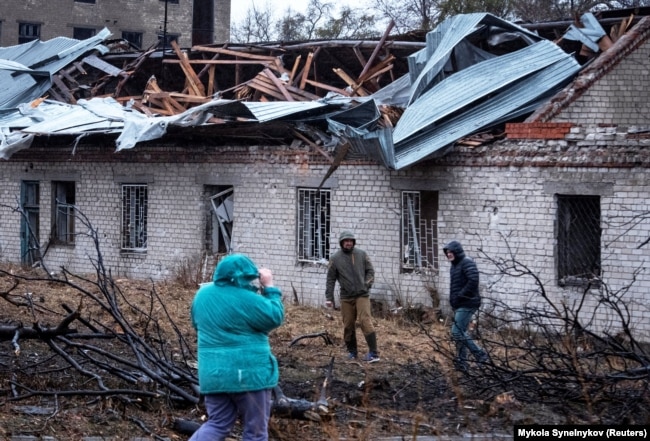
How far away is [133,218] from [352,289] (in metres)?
8.71

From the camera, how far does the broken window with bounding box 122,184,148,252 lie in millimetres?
18781

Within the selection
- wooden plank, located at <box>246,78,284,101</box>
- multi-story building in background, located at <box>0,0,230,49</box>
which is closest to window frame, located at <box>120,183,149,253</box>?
wooden plank, located at <box>246,78,284,101</box>

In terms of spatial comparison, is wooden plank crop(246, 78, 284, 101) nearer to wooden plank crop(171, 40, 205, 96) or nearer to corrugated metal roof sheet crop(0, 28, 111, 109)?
wooden plank crop(171, 40, 205, 96)

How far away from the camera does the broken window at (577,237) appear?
Answer: 13172 millimetres

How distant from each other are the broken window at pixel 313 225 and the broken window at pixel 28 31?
3374cm

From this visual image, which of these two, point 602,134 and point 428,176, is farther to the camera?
Result: point 428,176

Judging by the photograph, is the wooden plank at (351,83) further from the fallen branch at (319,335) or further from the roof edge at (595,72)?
the fallen branch at (319,335)

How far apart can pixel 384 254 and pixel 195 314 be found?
9242 millimetres

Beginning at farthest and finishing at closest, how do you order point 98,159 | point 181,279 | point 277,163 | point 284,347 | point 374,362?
point 98,159, point 181,279, point 277,163, point 284,347, point 374,362

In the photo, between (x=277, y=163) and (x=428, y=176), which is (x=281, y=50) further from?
(x=428, y=176)

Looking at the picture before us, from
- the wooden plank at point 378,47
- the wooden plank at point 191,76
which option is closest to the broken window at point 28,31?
the wooden plank at point 191,76

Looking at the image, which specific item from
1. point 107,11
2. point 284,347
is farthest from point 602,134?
point 107,11

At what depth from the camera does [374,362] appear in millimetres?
11188

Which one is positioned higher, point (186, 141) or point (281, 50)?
point (281, 50)
